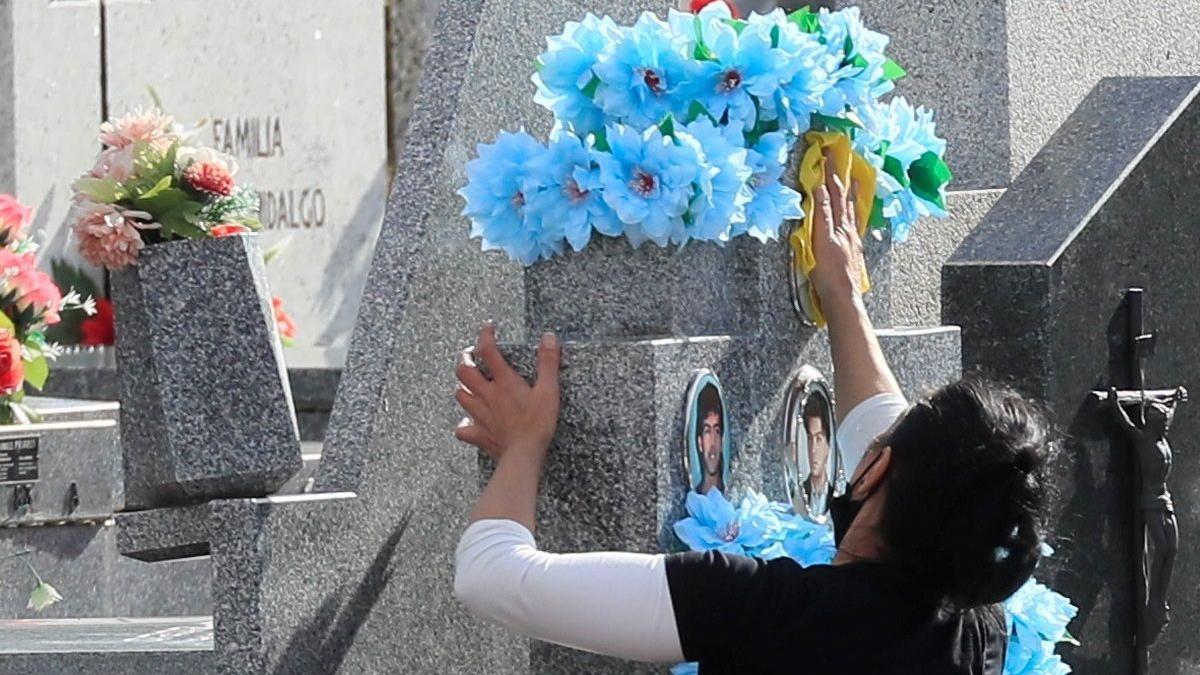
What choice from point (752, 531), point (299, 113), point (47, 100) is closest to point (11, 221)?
point (299, 113)

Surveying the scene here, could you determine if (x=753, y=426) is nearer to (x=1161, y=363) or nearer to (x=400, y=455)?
(x=400, y=455)

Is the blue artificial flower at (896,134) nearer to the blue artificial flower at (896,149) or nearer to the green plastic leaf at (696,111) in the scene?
the blue artificial flower at (896,149)

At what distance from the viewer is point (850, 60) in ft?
13.2

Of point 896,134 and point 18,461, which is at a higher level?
point 896,134

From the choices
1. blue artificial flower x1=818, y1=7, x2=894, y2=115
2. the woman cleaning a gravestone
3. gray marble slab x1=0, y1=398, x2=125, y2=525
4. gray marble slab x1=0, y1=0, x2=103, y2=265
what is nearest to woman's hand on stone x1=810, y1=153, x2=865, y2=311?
blue artificial flower x1=818, y1=7, x2=894, y2=115

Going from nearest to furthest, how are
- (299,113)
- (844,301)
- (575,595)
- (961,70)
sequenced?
(575,595) → (844,301) → (961,70) → (299,113)

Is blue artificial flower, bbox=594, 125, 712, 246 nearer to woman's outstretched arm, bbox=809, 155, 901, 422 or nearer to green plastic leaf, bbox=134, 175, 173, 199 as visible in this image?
woman's outstretched arm, bbox=809, 155, 901, 422

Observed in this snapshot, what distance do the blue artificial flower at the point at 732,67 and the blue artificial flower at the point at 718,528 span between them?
0.64m

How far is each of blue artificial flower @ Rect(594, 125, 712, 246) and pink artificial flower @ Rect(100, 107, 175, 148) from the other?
113 centimetres

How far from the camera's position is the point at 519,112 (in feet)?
15.4

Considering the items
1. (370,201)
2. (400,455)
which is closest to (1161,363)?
(400,455)

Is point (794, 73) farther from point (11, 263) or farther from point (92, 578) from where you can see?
point (11, 263)

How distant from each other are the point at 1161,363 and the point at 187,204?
8.41 ft

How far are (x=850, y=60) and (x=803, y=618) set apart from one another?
54.5 inches
